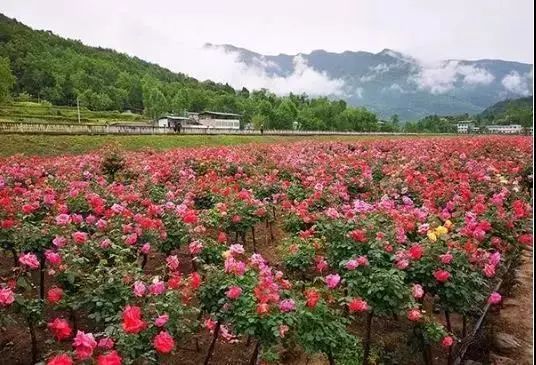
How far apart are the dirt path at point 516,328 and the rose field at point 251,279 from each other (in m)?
0.21

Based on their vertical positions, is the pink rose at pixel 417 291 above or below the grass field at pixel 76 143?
above

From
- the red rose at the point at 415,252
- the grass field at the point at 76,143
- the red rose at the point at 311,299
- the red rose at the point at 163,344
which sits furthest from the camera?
the grass field at the point at 76,143

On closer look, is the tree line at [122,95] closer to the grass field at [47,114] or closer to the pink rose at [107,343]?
the grass field at [47,114]

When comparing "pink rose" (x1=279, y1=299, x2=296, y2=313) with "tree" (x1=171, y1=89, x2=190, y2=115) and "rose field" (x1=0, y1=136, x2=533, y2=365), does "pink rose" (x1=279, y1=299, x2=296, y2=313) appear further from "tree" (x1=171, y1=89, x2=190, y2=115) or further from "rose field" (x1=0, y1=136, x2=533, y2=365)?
"tree" (x1=171, y1=89, x2=190, y2=115)

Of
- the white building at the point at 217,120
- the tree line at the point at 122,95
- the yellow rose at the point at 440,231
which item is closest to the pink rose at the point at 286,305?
the yellow rose at the point at 440,231

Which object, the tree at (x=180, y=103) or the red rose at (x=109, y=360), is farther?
the tree at (x=180, y=103)

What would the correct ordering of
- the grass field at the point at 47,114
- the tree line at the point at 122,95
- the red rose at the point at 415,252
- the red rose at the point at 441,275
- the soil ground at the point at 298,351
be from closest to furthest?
the red rose at the point at 441,275 → the red rose at the point at 415,252 → the soil ground at the point at 298,351 → the grass field at the point at 47,114 → the tree line at the point at 122,95

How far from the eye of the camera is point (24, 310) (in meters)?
4.70

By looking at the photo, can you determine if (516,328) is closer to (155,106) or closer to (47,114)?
(47,114)

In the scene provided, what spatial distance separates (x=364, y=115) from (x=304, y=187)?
82148 mm

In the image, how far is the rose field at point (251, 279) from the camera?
13.1ft

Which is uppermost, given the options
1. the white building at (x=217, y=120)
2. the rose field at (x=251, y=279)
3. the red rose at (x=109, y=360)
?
the red rose at (x=109, y=360)

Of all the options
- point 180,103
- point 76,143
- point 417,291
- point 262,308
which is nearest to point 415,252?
point 417,291

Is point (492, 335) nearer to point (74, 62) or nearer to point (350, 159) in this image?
point (350, 159)
